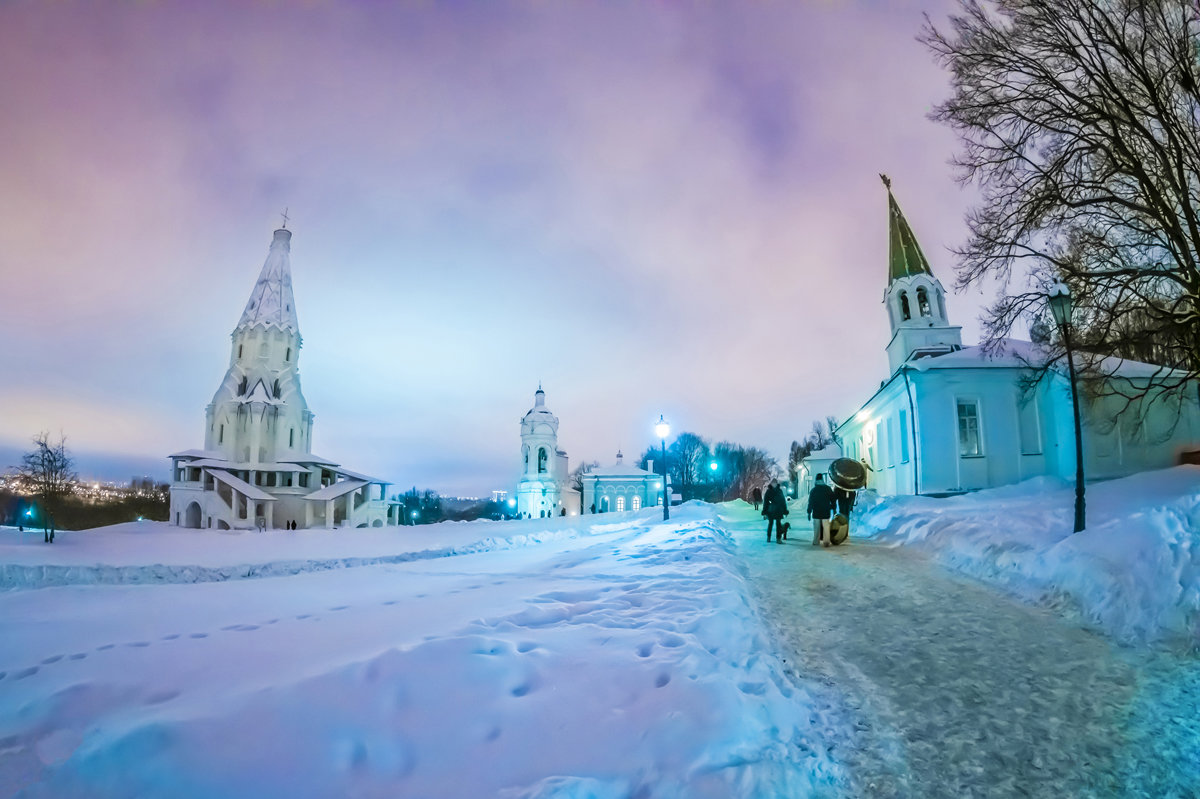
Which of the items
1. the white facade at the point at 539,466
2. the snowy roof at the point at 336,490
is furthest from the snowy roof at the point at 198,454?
the white facade at the point at 539,466

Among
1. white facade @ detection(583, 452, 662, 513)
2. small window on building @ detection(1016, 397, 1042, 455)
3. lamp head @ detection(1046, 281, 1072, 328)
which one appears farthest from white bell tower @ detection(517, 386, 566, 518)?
lamp head @ detection(1046, 281, 1072, 328)

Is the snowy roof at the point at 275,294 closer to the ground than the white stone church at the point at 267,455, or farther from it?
farther from it

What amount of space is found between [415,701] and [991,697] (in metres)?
4.65

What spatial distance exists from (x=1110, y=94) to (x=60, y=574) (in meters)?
29.2

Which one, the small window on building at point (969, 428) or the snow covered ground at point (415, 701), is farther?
the small window on building at point (969, 428)

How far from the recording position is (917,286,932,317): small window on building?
32844mm

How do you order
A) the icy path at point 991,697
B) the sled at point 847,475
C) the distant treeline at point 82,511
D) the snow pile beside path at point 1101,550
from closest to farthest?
the icy path at point 991,697 → the snow pile beside path at point 1101,550 → the sled at point 847,475 → the distant treeline at point 82,511

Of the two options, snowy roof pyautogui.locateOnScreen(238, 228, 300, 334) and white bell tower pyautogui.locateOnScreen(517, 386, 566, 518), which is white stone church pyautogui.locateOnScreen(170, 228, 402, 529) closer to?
snowy roof pyautogui.locateOnScreen(238, 228, 300, 334)

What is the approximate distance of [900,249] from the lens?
3403cm

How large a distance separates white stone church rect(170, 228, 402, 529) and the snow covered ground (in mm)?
41781

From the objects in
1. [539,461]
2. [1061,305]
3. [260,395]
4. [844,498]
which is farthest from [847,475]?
[539,461]

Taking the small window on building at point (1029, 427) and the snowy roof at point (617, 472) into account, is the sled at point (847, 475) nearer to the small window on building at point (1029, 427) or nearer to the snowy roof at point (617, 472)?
the small window on building at point (1029, 427)

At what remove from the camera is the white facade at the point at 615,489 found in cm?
7306

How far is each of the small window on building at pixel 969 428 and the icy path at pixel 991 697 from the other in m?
17.5
